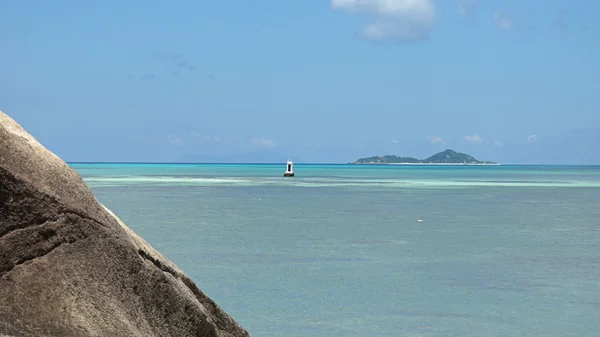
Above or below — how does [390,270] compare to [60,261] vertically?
below

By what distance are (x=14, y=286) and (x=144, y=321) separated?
90 centimetres

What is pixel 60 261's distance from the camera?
16.5 feet

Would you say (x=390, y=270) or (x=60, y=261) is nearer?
(x=60, y=261)

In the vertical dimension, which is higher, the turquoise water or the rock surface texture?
the rock surface texture

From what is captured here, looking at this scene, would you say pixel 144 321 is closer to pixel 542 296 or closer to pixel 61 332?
pixel 61 332

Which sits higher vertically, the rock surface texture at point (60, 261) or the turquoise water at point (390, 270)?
the rock surface texture at point (60, 261)

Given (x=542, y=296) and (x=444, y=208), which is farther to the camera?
(x=444, y=208)

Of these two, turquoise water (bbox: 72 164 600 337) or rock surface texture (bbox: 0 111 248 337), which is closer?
rock surface texture (bbox: 0 111 248 337)

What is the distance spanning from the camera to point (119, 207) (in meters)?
40.8

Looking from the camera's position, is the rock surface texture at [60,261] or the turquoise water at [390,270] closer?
the rock surface texture at [60,261]

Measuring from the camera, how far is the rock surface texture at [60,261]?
16.0 ft

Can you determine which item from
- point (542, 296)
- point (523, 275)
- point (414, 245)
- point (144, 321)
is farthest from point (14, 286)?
point (414, 245)

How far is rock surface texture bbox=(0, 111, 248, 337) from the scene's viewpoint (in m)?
4.86

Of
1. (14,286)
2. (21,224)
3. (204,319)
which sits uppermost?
(21,224)
